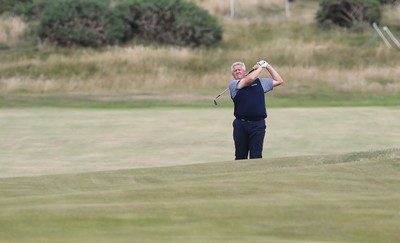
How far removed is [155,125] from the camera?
2067 cm

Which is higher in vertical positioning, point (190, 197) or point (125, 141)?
point (190, 197)

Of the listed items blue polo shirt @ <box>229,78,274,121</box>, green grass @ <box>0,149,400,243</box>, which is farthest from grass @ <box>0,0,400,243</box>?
blue polo shirt @ <box>229,78,274,121</box>

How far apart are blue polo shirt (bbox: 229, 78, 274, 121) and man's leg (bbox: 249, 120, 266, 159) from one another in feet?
0.28

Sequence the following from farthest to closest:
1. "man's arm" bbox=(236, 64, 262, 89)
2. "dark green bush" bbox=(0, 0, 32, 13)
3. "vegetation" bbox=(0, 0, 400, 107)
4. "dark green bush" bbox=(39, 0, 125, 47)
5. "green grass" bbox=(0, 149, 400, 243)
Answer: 1. "dark green bush" bbox=(0, 0, 32, 13)
2. "dark green bush" bbox=(39, 0, 125, 47)
3. "vegetation" bbox=(0, 0, 400, 107)
4. "man's arm" bbox=(236, 64, 262, 89)
5. "green grass" bbox=(0, 149, 400, 243)

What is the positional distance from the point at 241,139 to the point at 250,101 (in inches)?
19.6

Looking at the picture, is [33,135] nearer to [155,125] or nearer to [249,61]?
[155,125]

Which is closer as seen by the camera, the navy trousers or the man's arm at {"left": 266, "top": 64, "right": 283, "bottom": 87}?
the navy trousers

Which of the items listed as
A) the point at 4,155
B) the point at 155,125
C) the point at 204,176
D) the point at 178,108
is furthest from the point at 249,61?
the point at 204,176

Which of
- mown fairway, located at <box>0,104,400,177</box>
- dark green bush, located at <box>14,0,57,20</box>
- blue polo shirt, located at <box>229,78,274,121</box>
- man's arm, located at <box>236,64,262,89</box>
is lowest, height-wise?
mown fairway, located at <box>0,104,400,177</box>

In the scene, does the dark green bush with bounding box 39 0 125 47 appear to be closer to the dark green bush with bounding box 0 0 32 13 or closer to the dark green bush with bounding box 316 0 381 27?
the dark green bush with bounding box 0 0 32 13

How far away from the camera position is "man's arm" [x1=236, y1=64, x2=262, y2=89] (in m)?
13.1

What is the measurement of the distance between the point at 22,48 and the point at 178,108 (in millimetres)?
15800

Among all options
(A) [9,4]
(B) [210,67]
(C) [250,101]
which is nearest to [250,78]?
(C) [250,101]

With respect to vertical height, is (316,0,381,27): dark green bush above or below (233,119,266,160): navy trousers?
below
